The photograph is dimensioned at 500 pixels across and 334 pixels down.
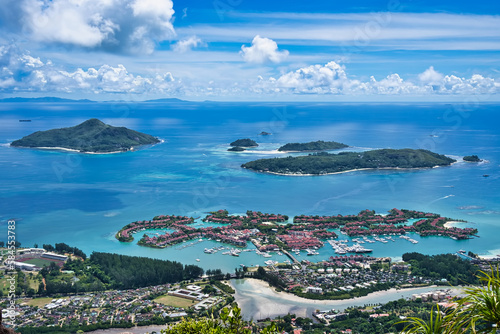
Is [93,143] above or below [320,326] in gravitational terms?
above

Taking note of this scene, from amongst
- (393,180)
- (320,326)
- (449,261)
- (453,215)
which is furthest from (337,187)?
(320,326)

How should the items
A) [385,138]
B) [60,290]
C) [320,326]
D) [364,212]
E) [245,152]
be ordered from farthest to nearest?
[385,138] < [245,152] < [364,212] < [60,290] < [320,326]

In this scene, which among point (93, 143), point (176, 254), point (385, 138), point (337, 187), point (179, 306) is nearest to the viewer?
point (179, 306)

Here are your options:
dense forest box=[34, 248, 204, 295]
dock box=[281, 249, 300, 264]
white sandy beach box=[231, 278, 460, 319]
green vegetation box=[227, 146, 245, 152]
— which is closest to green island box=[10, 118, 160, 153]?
green vegetation box=[227, 146, 245, 152]

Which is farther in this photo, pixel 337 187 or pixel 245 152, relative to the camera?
pixel 245 152

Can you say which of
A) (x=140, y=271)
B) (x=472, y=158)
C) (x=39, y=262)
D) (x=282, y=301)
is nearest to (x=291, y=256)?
(x=282, y=301)

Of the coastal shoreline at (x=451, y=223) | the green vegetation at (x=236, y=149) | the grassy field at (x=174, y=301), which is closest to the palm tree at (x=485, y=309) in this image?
the grassy field at (x=174, y=301)

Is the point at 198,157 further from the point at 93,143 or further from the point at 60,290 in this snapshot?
the point at 60,290
